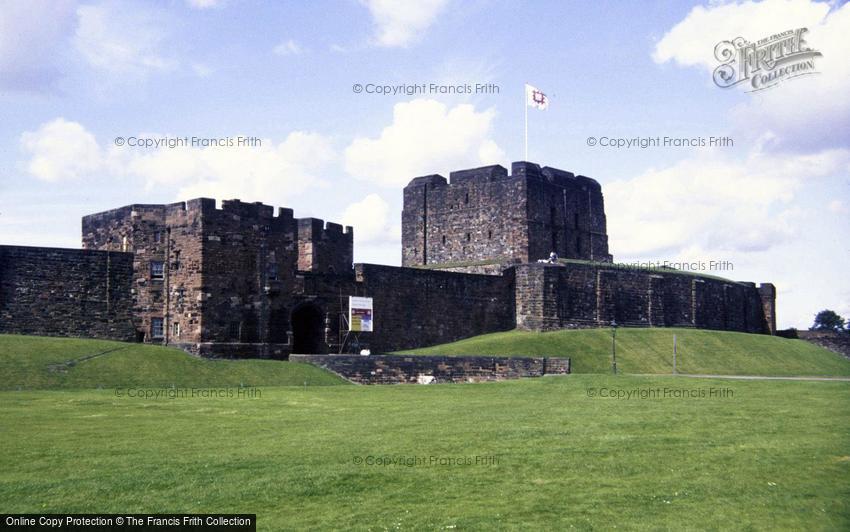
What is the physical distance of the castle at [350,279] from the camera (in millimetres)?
39312

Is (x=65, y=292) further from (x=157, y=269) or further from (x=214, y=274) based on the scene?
(x=214, y=274)

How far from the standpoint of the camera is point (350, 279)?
1848 inches

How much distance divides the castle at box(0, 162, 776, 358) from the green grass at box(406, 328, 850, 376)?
3.23m

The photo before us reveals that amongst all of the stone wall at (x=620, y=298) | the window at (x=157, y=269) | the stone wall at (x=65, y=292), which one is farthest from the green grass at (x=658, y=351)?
the stone wall at (x=65, y=292)

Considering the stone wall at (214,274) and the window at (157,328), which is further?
the window at (157,328)

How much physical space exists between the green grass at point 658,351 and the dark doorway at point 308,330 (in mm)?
6364

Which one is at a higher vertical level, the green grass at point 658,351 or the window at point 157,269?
the window at point 157,269

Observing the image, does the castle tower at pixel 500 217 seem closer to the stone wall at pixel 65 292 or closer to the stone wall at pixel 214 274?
the stone wall at pixel 214 274

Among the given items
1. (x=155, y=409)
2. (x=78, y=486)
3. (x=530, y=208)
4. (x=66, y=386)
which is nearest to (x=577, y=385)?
(x=155, y=409)

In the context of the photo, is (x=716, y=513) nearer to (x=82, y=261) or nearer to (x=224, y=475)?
(x=224, y=475)

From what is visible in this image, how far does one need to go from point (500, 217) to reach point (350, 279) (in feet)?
66.3

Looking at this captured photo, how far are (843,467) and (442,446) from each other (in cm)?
752

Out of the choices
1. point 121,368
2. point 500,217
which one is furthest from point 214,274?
point 500,217

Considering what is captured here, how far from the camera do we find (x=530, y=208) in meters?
63.5
